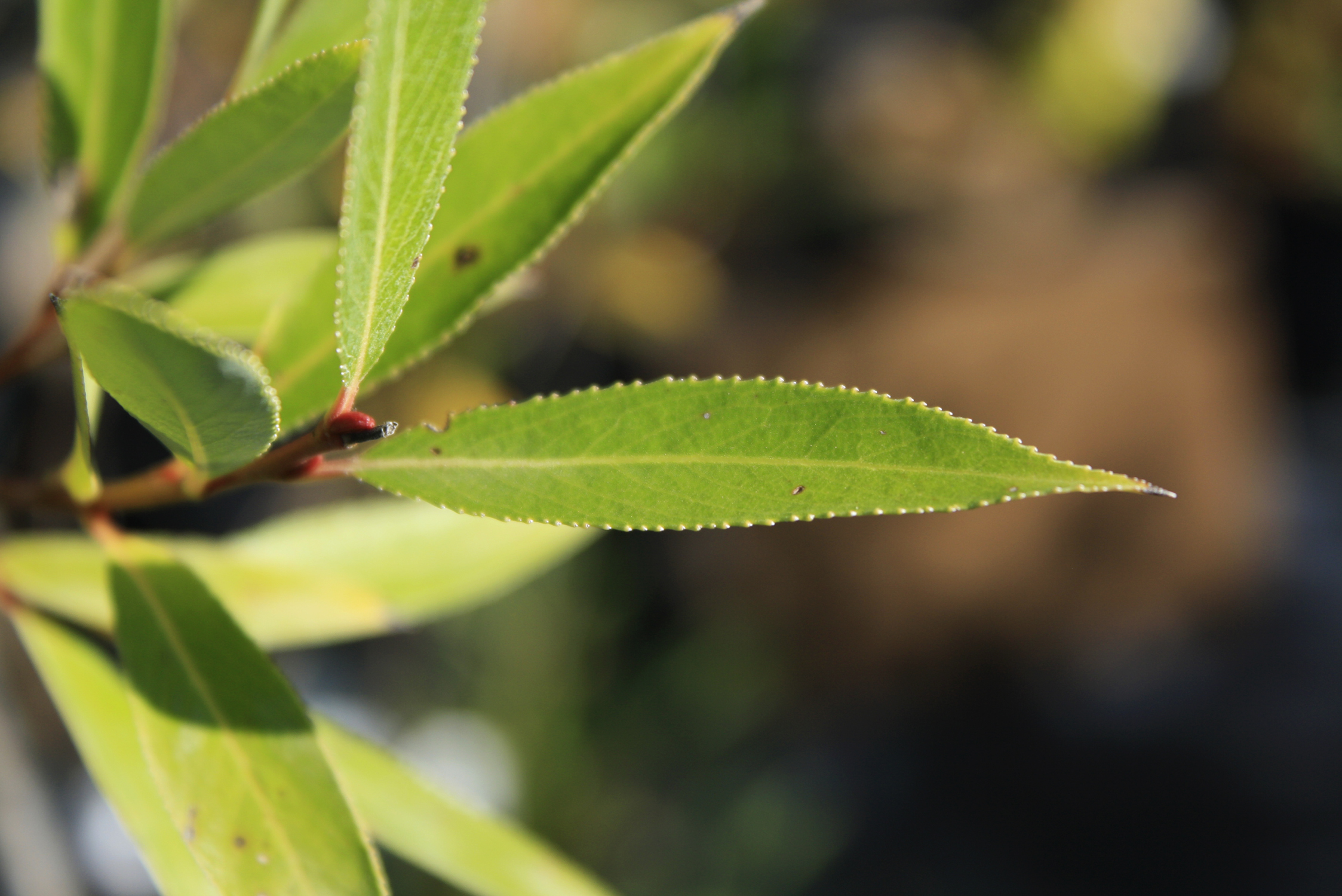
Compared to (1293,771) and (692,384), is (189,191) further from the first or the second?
(1293,771)

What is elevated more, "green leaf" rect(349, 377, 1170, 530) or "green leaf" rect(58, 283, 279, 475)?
"green leaf" rect(58, 283, 279, 475)

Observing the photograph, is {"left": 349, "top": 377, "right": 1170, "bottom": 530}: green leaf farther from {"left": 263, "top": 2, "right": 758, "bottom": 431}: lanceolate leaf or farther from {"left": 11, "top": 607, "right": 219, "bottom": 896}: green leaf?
{"left": 11, "top": 607, "right": 219, "bottom": 896}: green leaf

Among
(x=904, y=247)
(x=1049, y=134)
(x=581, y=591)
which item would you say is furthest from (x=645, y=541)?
(x=1049, y=134)

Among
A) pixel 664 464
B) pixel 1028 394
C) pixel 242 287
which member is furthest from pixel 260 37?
pixel 1028 394

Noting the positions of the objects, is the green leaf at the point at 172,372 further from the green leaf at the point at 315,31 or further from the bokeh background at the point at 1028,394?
the bokeh background at the point at 1028,394

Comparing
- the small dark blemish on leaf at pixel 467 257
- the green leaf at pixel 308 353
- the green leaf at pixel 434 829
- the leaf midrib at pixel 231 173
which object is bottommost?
the green leaf at pixel 434 829

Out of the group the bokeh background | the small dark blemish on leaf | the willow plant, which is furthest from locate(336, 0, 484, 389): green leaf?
the bokeh background

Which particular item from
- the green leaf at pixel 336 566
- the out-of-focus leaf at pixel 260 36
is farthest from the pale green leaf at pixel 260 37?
the green leaf at pixel 336 566
